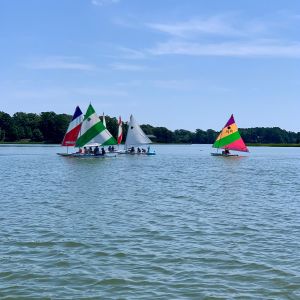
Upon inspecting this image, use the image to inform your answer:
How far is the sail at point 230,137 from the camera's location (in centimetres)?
7662

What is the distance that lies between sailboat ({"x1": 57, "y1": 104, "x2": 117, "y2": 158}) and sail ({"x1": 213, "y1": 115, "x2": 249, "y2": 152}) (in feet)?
57.8

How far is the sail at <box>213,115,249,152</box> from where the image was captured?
76625mm

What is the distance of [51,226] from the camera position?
56.6 ft

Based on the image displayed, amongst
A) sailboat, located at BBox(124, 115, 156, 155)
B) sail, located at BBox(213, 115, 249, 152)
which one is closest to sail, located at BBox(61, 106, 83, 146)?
sailboat, located at BBox(124, 115, 156, 155)

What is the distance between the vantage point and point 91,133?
6869 centimetres

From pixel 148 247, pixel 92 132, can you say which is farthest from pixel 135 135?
pixel 148 247

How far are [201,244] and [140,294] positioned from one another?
475 cm

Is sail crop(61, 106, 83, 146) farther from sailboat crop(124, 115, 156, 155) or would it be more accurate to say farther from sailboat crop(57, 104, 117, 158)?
sailboat crop(124, 115, 156, 155)

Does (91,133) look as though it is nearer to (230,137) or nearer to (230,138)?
(230,137)

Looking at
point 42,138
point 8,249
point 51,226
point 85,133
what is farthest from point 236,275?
point 42,138

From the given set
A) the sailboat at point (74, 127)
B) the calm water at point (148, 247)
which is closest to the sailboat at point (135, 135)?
the sailboat at point (74, 127)

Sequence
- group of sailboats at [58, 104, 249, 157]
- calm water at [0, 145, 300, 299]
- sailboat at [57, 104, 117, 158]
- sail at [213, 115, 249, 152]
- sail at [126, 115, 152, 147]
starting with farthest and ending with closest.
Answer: sail at [126, 115, 152, 147] → sail at [213, 115, 249, 152] → group of sailboats at [58, 104, 249, 157] → sailboat at [57, 104, 117, 158] → calm water at [0, 145, 300, 299]

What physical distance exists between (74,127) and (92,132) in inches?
174

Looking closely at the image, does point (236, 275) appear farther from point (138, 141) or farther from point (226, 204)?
point (138, 141)
